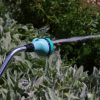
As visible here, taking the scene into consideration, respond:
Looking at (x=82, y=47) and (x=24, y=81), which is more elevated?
(x=24, y=81)

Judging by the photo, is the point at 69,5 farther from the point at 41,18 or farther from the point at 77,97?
the point at 77,97

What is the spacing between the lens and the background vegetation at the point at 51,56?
3.00 meters

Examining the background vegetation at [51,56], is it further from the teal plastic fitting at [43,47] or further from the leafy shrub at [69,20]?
the teal plastic fitting at [43,47]

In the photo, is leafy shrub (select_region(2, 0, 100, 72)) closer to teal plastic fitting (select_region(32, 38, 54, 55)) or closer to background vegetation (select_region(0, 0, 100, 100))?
background vegetation (select_region(0, 0, 100, 100))

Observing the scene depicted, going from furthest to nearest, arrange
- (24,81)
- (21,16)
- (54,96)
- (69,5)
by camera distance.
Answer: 1. (21,16)
2. (69,5)
3. (24,81)
4. (54,96)

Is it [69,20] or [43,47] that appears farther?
[69,20]

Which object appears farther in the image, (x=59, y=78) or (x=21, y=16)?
(x=21, y=16)

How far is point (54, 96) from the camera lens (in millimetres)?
2807

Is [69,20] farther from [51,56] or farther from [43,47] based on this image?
[43,47]

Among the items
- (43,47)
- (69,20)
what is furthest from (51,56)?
(43,47)

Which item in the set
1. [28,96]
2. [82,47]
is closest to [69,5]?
[82,47]

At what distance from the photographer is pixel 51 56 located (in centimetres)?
351

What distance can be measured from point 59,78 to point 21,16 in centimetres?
211

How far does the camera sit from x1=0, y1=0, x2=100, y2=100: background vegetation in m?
3.00
